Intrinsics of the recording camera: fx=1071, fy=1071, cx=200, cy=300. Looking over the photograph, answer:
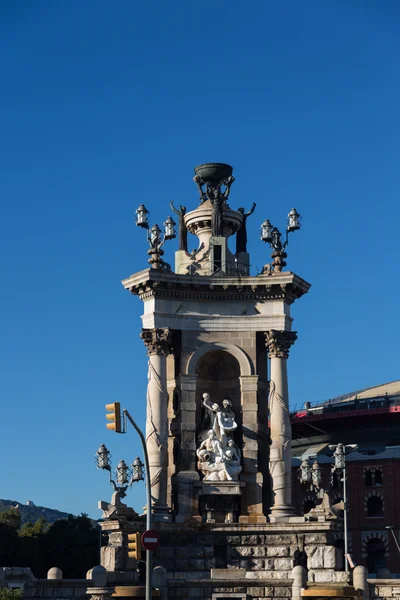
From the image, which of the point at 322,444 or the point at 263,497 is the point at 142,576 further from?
the point at 322,444

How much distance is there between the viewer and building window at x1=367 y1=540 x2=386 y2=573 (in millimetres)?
90812

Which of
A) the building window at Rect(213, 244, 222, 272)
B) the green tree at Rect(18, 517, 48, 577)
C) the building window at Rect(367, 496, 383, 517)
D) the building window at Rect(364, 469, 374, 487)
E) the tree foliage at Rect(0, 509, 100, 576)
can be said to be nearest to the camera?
the building window at Rect(213, 244, 222, 272)

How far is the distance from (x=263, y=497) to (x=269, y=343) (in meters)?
6.21

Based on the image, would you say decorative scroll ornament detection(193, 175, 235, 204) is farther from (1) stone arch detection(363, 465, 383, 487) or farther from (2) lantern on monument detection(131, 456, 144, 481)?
(1) stone arch detection(363, 465, 383, 487)

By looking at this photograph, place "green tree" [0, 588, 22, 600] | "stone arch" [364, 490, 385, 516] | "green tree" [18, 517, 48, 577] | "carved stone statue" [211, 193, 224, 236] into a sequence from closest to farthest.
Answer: "green tree" [0, 588, 22, 600]
"carved stone statue" [211, 193, 224, 236]
"green tree" [18, 517, 48, 577]
"stone arch" [364, 490, 385, 516]

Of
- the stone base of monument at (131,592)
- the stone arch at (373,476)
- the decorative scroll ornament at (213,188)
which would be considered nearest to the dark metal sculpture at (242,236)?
the decorative scroll ornament at (213,188)

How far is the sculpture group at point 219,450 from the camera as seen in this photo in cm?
4259

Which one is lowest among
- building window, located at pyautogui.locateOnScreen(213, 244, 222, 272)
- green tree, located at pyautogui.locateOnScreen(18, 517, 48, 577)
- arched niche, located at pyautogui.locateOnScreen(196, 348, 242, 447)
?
green tree, located at pyautogui.locateOnScreen(18, 517, 48, 577)

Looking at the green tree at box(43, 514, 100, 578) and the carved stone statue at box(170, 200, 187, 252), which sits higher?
the carved stone statue at box(170, 200, 187, 252)

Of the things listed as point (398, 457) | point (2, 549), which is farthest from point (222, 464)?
point (398, 457)

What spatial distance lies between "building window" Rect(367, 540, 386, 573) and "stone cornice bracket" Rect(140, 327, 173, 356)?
5372cm

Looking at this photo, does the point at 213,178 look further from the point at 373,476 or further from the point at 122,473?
the point at 373,476

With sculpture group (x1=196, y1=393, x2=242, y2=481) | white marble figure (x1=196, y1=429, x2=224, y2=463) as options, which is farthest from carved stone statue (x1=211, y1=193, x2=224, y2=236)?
white marble figure (x1=196, y1=429, x2=224, y2=463)

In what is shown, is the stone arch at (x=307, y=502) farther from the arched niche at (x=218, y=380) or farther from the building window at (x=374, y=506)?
the arched niche at (x=218, y=380)
